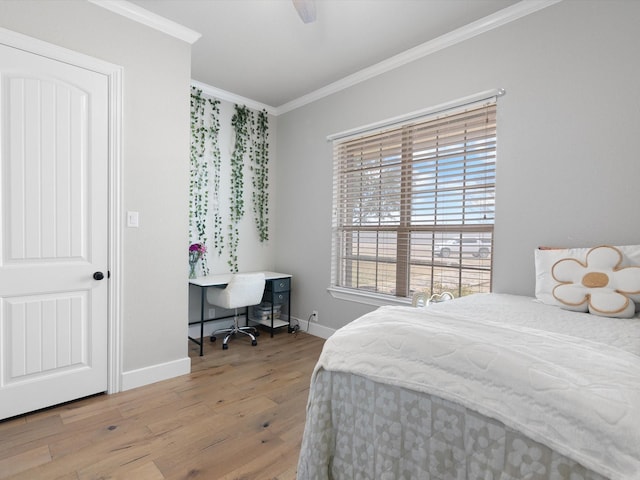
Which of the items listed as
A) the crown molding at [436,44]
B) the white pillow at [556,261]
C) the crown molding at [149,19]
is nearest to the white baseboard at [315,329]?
the white pillow at [556,261]

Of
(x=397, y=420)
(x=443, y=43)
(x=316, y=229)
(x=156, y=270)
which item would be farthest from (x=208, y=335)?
(x=443, y=43)

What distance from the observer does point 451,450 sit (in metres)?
0.92

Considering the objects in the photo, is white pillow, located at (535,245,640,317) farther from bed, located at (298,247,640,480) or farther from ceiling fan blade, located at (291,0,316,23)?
ceiling fan blade, located at (291,0,316,23)

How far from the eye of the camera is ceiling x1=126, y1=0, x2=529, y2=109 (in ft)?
7.66

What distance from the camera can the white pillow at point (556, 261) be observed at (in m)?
1.67

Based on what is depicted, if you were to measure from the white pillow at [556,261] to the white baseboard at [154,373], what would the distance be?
260cm

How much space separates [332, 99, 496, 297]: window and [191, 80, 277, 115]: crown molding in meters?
1.20

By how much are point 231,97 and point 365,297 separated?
268 cm

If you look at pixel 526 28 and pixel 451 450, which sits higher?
pixel 526 28

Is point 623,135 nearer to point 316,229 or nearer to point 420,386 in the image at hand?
point 420,386

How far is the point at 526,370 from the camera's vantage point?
2.75 feet

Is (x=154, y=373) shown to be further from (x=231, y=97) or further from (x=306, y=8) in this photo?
(x=231, y=97)

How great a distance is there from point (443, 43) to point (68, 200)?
296cm

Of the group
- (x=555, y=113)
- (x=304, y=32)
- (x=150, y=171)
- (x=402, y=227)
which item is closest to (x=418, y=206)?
(x=402, y=227)
